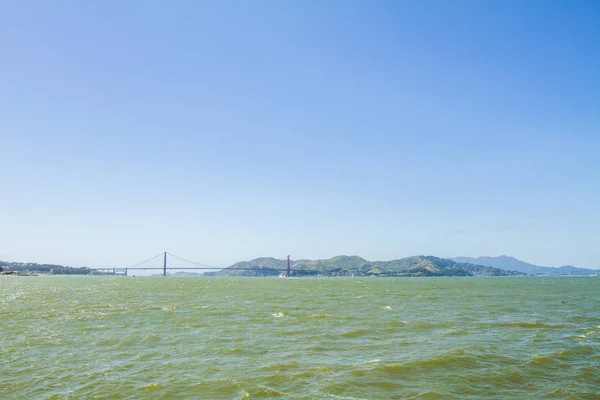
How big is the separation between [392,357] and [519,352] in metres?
8.08

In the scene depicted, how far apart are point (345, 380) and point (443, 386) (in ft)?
13.8

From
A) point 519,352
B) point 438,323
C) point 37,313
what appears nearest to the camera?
point 519,352

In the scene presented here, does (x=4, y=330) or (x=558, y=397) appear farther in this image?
(x=4, y=330)

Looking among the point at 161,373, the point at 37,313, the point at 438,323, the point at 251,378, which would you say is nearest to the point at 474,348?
the point at 438,323

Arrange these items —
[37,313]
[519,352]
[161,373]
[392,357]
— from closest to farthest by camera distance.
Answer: [161,373] < [392,357] < [519,352] < [37,313]

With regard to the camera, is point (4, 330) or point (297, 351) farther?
point (4, 330)

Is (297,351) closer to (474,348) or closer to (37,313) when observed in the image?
(474,348)

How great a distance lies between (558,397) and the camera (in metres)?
16.1

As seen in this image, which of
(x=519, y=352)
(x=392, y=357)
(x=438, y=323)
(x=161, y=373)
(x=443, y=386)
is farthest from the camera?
(x=438, y=323)

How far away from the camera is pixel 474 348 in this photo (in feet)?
80.2

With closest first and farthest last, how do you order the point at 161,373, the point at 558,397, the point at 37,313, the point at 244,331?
1. the point at 558,397
2. the point at 161,373
3. the point at 244,331
4. the point at 37,313

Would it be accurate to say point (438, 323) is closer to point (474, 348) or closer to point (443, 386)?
point (474, 348)

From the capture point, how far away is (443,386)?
1728 cm

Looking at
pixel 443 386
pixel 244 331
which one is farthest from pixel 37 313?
pixel 443 386
